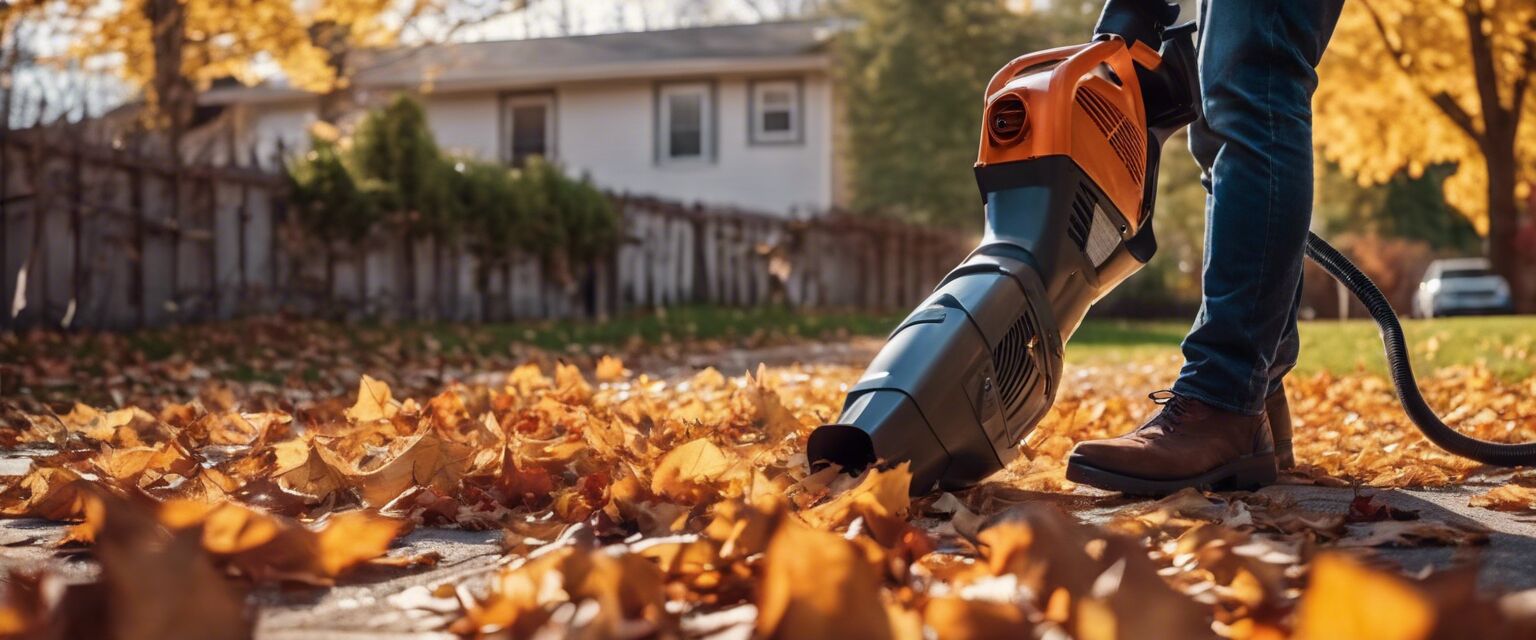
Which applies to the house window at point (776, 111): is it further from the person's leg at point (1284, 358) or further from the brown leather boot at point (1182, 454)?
the brown leather boot at point (1182, 454)

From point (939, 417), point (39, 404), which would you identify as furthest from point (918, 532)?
point (39, 404)

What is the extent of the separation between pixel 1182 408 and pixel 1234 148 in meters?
0.50

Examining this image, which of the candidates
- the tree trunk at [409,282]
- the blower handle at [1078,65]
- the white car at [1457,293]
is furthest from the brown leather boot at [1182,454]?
the white car at [1457,293]

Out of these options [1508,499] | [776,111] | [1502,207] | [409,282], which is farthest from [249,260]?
[1502,207]

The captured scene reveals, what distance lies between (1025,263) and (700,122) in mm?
22249

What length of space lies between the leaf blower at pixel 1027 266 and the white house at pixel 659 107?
66.8 ft

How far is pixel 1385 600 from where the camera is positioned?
1.03 meters

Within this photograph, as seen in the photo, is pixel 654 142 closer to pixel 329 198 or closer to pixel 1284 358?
pixel 329 198

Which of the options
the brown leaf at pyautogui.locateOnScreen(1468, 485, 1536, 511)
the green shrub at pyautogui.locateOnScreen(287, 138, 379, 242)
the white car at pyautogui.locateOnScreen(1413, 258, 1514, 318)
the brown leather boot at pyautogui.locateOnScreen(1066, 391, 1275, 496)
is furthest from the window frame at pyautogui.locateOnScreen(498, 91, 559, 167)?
the brown leaf at pyautogui.locateOnScreen(1468, 485, 1536, 511)

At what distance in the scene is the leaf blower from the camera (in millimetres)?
2285

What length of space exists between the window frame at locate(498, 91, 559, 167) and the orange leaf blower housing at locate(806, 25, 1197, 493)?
23.0 meters

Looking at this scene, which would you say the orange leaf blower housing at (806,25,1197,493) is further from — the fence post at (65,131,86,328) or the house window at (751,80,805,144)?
the house window at (751,80,805,144)

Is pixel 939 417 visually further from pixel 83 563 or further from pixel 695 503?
pixel 83 563

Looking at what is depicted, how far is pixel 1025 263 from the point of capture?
2.47m
